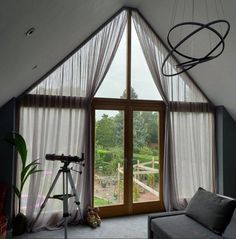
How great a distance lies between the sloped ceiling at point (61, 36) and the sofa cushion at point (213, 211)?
7.02 ft

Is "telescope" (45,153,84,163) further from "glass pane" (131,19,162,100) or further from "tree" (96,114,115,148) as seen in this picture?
"glass pane" (131,19,162,100)

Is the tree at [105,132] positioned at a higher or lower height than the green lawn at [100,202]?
higher

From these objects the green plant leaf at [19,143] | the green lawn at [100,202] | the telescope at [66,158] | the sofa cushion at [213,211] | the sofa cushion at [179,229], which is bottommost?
the green lawn at [100,202]

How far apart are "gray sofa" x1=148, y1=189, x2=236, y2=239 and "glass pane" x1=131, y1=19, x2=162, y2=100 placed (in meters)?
2.27

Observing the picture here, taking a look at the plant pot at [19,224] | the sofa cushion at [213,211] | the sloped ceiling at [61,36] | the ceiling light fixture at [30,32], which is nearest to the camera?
the sloped ceiling at [61,36]

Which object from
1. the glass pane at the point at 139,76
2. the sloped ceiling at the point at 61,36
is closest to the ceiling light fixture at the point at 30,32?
the sloped ceiling at the point at 61,36

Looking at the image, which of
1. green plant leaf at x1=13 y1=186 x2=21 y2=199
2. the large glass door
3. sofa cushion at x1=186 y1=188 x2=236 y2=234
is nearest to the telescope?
green plant leaf at x1=13 y1=186 x2=21 y2=199

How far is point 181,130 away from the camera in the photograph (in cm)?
464

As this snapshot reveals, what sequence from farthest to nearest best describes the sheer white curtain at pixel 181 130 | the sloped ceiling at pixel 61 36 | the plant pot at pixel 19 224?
the sheer white curtain at pixel 181 130, the plant pot at pixel 19 224, the sloped ceiling at pixel 61 36

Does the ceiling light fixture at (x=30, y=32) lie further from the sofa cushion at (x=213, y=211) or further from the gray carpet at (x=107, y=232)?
the gray carpet at (x=107, y=232)

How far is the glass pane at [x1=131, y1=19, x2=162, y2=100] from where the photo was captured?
4570mm

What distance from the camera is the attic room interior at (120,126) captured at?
316cm

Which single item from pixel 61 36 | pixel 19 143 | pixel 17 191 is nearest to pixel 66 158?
pixel 19 143

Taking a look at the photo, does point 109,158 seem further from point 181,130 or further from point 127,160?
point 181,130
